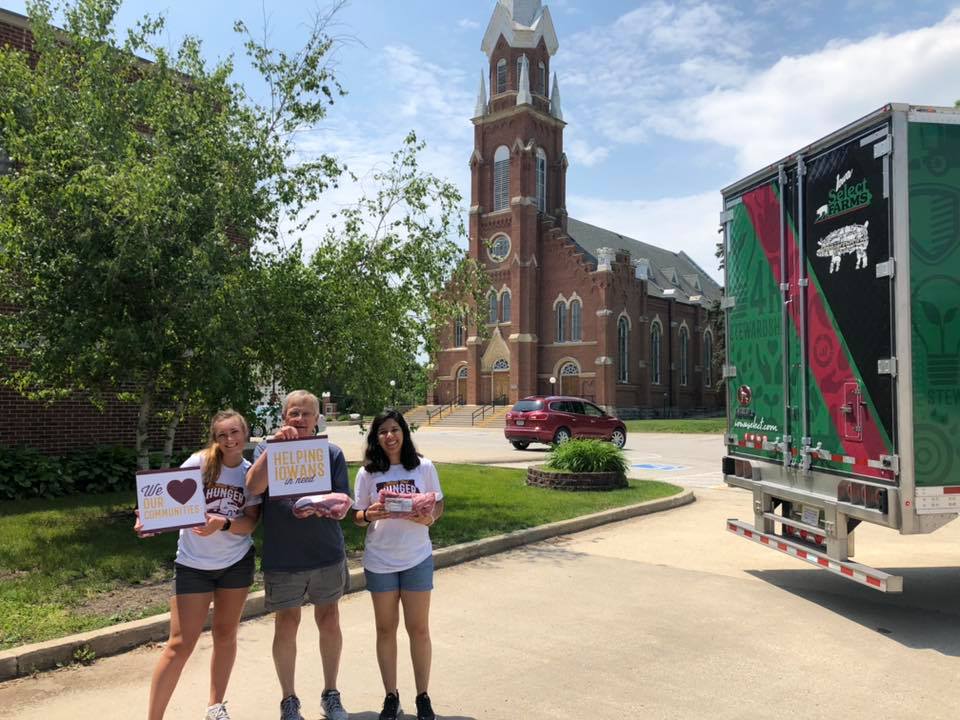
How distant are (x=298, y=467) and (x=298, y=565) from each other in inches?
20.5

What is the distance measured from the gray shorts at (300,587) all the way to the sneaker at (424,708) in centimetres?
68

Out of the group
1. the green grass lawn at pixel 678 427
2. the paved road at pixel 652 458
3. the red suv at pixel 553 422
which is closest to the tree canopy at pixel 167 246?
the paved road at pixel 652 458

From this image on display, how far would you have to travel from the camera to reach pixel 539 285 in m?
53.0

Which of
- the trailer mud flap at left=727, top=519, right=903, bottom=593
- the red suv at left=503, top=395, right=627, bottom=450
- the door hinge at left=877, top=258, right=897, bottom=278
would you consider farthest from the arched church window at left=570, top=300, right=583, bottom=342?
the door hinge at left=877, top=258, right=897, bottom=278

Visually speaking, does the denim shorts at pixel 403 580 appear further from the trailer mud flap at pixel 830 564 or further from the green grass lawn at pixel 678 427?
the green grass lawn at pixel 678 427

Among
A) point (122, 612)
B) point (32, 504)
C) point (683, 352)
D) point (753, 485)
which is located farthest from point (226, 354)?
point (683, 352)

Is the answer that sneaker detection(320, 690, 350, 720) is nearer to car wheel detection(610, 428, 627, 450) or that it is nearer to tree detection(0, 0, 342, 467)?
tree detection(0, 0, 342, 467)

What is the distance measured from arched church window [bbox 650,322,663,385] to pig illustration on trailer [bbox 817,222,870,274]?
50075 millimetres

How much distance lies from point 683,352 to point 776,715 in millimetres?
57644

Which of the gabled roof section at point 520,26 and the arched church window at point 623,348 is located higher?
the gabled roof section at point 520,26

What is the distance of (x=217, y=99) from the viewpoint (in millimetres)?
9094

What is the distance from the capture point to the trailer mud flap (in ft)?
17.4

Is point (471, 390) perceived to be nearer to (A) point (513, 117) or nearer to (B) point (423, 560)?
(A) point (513, 117)

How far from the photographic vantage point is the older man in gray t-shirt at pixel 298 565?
12.3 feet
